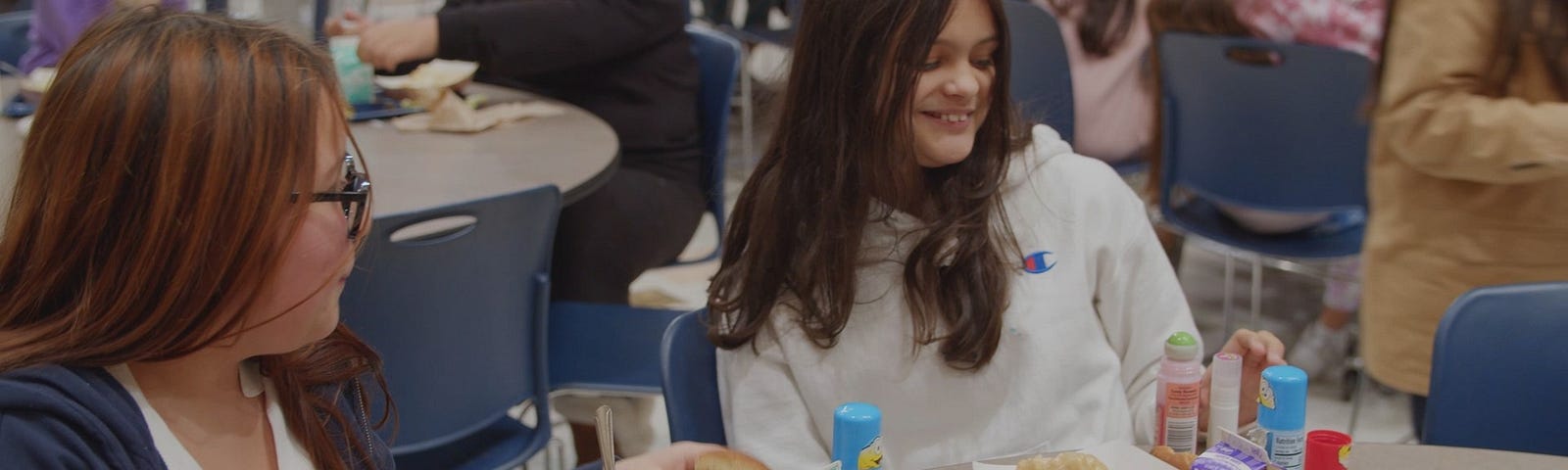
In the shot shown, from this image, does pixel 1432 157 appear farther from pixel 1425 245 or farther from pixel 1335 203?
pixel 1335 203

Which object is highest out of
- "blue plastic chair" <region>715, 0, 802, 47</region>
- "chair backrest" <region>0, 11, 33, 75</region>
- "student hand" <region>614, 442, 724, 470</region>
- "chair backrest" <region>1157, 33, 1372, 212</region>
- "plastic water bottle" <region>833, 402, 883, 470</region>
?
"plastic water bottle" <region>833, 402, 883, 470</region>

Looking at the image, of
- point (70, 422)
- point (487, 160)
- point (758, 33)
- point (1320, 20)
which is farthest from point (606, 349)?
point (758, 33)

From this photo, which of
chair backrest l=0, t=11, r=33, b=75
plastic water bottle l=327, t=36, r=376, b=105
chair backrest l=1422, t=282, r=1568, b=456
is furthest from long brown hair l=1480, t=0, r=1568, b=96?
chair backrest l=0, t=11, r=33, b=75

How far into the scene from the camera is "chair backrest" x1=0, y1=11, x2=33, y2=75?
3.43 metres

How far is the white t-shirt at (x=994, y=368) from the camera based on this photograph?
159 centimetres

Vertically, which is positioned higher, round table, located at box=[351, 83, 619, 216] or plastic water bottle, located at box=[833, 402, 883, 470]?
plastic water bottle, located at box=[833, 402, 883, 470]

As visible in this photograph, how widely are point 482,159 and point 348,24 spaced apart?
2.10 ft

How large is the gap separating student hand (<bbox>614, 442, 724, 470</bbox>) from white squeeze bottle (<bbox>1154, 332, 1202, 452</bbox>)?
0.40m

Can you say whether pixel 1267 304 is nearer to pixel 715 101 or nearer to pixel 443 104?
pixel 715 101

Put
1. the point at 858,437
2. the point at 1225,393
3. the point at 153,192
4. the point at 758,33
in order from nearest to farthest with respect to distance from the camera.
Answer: the point at 153,192, the point at 858,437, the point at 1225,393, the point at 758,33

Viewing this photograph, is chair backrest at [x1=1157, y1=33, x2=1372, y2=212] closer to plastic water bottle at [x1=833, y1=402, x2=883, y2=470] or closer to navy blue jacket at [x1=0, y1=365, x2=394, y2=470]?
plastic water bottle at [x1=833, y1=402, x2=883, y2=470]

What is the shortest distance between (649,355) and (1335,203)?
1.47 meters

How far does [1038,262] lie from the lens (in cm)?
163

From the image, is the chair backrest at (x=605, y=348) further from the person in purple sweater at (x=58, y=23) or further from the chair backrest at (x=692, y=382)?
the person in purple sweater at (x=58, y=23)
